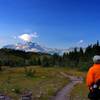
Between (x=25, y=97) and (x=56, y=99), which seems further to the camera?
(x=56, y=99)

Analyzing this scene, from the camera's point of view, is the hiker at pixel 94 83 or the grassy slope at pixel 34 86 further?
the grassy slope at pixel 34 86

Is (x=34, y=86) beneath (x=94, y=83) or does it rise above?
beneath

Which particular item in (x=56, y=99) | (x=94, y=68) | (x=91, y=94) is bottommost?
(x=56, y=99)

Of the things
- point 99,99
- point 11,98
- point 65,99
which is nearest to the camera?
point 99,99

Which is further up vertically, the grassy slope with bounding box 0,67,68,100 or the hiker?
the hiker

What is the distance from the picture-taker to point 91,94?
11.5 metres

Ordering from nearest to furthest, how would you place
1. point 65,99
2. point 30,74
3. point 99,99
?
point 99,99, point 65,99, point 30,74

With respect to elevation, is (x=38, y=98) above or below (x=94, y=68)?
below

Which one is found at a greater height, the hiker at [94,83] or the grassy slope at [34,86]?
the hiker at [94,83]

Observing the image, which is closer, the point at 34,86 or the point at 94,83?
the point at 94,83

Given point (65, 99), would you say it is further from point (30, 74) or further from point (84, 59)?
point (84, 59)

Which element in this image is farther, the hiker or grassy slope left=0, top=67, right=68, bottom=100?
grassy slope left=0, top=67, right=68, bottom=100

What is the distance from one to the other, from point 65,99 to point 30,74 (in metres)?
69.4

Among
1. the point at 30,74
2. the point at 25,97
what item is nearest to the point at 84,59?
the point at 30,74
